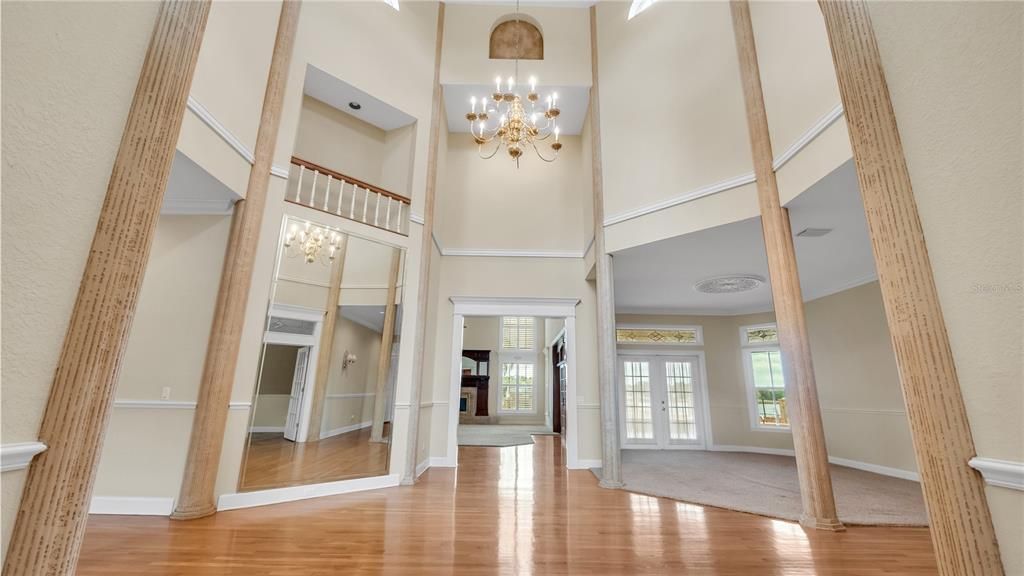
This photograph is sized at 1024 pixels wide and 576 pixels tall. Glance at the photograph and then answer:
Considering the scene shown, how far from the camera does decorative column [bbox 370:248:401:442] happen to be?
4.61m

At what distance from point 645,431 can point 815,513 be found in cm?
506

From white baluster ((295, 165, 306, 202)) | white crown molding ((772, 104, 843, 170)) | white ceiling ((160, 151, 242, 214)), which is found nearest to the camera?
white crown molding ((772, 104, 843, 170))

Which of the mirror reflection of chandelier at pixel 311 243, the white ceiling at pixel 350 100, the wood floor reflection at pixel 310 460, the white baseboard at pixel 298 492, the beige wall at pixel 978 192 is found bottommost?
the white baseboard at pixel 298 492

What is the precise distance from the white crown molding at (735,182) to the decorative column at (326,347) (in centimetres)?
338

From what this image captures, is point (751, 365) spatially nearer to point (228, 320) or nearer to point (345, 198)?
point (345, 198)

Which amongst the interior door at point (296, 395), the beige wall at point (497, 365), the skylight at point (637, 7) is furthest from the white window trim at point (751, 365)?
the interior door at point (296, 395)

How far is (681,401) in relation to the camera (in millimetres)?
8273

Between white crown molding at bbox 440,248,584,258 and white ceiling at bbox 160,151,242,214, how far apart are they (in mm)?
3138

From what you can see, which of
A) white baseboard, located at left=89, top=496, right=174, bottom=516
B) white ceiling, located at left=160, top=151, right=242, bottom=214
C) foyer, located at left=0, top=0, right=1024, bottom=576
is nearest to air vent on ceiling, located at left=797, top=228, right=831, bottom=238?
foyer, located at left=0, top=0, right=1024, bottom=576

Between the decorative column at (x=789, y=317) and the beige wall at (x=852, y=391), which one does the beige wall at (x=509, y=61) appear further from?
the beige wall at (x=852, y=391)

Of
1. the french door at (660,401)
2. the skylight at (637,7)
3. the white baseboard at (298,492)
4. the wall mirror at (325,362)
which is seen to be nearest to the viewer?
the white baseboard at (298,492)

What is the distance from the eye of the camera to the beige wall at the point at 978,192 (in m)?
0.99

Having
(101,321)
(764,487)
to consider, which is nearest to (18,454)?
(101,321)

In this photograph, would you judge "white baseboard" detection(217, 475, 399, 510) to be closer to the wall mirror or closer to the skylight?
the wall mirror
